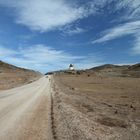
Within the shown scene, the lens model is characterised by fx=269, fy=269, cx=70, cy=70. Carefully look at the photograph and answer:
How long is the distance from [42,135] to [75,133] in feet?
4.85

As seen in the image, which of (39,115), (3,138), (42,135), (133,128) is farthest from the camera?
(39,115)

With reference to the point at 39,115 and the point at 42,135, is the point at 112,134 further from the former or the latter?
the point at 39,115

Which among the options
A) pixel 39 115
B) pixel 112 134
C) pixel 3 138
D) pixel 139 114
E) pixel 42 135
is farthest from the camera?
pixel 139 114

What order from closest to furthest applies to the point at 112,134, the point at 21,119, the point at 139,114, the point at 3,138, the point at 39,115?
the point at 3,138 → the point at 112,134 → the point at 21,119 → the point at 39,115 → the point at 139,114

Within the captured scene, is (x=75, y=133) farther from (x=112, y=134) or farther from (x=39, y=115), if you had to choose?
(x=39, y=115)

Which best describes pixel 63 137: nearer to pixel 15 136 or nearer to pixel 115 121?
pixel 15 136

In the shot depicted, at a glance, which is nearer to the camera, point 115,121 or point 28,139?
point 28,139

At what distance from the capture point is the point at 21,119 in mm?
14672

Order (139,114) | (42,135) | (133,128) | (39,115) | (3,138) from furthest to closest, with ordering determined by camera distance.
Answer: (139,114) < (39,115) < (133,128) < (42,135) < (3,138)

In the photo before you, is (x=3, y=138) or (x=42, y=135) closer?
(x=3, y=138)

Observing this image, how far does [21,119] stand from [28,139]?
4.26m

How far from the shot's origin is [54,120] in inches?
583

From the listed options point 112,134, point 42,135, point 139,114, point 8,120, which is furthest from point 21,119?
point 139,114

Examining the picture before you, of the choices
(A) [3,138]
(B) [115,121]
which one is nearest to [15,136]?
(A) [3,138]
